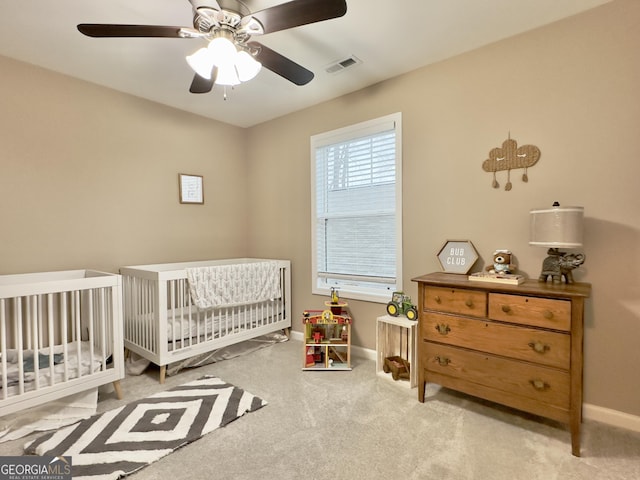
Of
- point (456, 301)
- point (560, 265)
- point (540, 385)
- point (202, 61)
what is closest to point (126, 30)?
point (202, 61)

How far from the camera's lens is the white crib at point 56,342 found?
1769 millimetres

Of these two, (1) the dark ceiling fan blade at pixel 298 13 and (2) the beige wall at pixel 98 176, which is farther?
(2) the beige wall at pixel 98 176

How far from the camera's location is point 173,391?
226cm

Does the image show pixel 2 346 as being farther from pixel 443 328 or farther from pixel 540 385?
pixel 540 385

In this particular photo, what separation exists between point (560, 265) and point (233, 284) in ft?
7.81

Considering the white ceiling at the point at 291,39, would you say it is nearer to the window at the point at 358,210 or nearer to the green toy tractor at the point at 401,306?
the window at the point at 358,210

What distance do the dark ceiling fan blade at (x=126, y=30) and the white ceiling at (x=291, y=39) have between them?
1.11ft

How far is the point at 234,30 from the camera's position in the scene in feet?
5.34

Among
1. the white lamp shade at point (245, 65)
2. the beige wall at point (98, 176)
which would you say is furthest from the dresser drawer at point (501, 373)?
the beige wall at point (98, 176)

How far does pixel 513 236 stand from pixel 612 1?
4.60 feet

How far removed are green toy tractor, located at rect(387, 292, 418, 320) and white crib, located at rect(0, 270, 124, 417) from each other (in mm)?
1967

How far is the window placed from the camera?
8.93 ft

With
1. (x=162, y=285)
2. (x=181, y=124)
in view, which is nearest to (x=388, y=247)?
(x=162, y=285)

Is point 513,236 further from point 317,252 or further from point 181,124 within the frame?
point 181,124
